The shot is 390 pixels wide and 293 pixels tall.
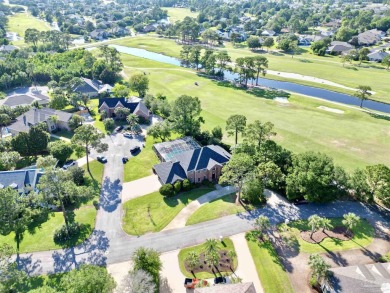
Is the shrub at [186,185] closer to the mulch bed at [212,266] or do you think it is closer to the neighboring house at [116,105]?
the mulch bed at [212,266]

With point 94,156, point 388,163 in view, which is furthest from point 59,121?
point 388,163

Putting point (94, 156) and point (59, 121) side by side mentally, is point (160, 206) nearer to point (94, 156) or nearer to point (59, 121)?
point (94, 156)

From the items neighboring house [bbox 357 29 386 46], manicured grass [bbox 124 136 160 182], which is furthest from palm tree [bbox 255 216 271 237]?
neighboring house [bbox 357 29 386 46]

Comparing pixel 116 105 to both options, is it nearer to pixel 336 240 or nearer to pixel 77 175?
pixel 77 175

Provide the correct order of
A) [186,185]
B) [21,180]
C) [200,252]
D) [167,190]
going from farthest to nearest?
[186,185] < [167,190] < [21,180] < [200,252]

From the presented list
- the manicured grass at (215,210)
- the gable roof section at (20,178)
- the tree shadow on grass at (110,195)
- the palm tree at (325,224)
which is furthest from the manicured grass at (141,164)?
the palm tree at (325,224)

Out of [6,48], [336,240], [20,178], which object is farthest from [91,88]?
[336,240]
